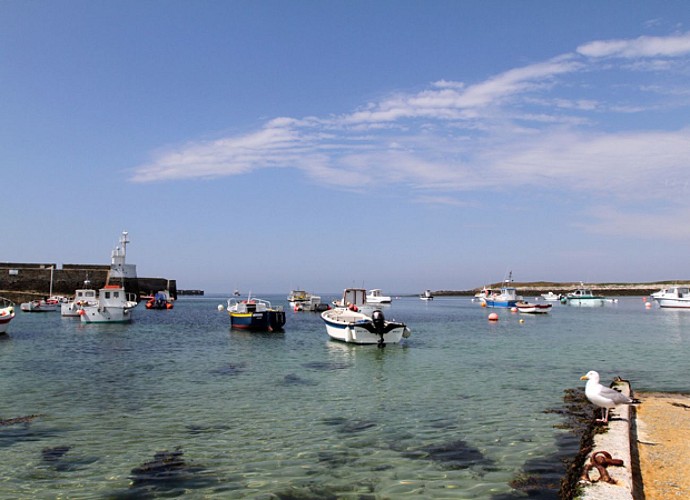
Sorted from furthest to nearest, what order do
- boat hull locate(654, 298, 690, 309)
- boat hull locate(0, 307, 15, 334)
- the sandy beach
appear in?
boat hull locate(654, 298, 690, 309), boat hull locate(0, 307, 15, 334), the sandy beach

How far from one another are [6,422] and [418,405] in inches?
409

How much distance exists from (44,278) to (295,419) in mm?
93334

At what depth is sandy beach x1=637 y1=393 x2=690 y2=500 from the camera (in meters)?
7.17

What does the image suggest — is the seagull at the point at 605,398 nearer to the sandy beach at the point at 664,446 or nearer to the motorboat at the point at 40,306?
the sandy beach at the point at 664,446

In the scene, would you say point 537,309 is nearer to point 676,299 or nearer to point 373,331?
point 676,299

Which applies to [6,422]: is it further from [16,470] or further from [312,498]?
[312,498]

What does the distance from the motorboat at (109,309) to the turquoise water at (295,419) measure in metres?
19.8

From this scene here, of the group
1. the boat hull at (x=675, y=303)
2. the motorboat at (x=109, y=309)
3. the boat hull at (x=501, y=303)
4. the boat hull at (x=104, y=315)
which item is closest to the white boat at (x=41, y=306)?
the motorboat at (x=109, y=309)

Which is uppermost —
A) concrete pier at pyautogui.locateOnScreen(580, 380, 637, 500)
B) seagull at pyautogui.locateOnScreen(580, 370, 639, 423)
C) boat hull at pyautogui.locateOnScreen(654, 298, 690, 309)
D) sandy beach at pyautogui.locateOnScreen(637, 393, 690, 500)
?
seagull at pyautogui.locateOnScreen(580, 370, 639, 423)

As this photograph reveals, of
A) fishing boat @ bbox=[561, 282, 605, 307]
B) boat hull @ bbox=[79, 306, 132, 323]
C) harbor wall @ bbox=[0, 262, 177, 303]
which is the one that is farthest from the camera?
fishing boat @ bbox=[561, 282, 605, 307]

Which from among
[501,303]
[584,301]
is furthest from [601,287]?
[501,303]

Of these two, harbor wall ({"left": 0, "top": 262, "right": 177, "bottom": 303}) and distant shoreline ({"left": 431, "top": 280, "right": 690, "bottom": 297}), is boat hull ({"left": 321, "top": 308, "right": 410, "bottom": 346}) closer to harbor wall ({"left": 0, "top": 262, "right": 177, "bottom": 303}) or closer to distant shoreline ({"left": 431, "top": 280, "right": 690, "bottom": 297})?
harbor wall ({"left": 0, "top": 262, "right": 177, "bottom": 303})

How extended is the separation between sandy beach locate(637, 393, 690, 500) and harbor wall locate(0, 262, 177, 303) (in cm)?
9109

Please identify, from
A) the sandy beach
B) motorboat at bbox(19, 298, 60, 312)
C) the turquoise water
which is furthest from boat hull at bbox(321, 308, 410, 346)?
motorboat at bbox(19, 298, 60, 312)
